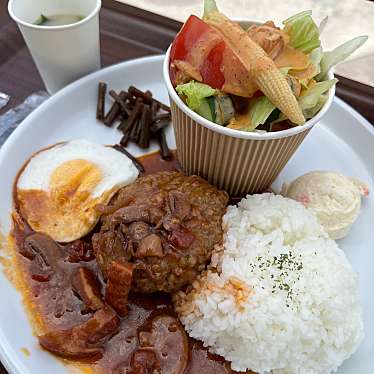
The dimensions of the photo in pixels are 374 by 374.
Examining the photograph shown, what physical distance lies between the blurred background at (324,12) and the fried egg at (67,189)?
1.41 metres

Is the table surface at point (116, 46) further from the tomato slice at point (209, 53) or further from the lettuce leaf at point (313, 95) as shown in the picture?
the tomato slice at point (209, 53)

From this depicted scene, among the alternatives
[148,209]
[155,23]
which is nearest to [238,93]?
[148,209]

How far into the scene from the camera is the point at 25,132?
2.47 m

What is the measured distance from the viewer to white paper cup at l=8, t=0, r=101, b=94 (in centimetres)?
246

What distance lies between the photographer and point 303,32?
6.66ft

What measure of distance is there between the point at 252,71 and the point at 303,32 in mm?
357

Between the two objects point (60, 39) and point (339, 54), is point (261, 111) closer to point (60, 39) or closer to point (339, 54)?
point (339, 54)

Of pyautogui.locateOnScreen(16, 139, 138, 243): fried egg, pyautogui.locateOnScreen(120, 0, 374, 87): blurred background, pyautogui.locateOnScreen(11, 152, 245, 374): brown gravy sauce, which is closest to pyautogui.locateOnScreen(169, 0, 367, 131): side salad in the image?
pyautogui.locateOnScreen(16, 139, 138, 243): fried egg

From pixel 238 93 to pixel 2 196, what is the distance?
1.22m

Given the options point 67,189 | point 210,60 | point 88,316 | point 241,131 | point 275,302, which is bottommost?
point 88,316

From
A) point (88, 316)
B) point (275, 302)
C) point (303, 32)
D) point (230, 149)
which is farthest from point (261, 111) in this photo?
point (88, 316)

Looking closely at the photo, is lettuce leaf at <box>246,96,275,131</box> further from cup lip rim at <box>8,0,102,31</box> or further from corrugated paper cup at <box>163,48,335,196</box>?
cup lip rim at <box>8,0,102,31</box>

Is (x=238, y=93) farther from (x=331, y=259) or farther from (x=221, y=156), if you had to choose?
(x=331, y=259)

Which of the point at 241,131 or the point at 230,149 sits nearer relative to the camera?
the point at 241,131
